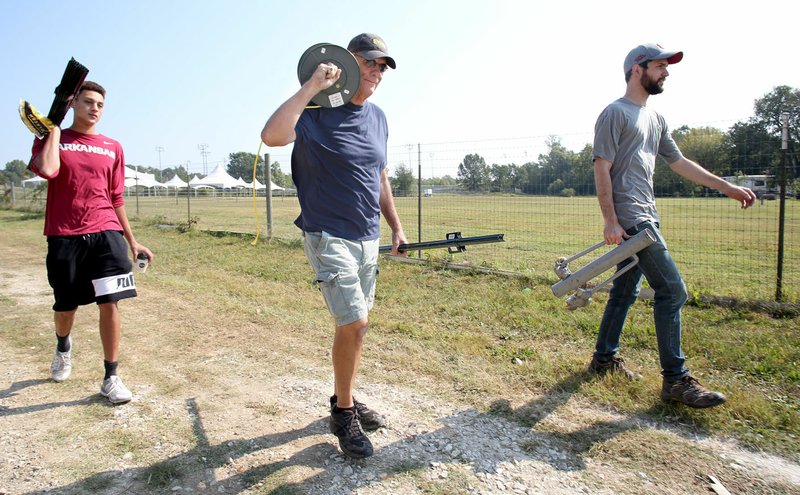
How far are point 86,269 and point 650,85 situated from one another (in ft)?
13.1

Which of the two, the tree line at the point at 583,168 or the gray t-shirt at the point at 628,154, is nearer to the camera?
the gray t-shirt at the point at 628,154

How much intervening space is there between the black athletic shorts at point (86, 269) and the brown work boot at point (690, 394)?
3.67 metres

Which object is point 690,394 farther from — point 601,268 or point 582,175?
point 582,175

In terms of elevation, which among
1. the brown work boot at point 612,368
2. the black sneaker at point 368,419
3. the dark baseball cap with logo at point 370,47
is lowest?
the black sneaker at point 368,419

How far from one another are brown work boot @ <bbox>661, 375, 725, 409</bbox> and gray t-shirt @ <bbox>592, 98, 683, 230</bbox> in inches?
40.8

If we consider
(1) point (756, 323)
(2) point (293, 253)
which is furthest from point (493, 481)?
(2) point (293, 253)

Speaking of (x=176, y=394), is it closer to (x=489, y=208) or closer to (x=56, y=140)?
(x=56, y=140)

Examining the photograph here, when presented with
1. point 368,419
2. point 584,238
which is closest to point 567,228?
point 584,238

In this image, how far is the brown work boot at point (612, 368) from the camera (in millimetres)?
3680

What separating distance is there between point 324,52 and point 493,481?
2.36 metres

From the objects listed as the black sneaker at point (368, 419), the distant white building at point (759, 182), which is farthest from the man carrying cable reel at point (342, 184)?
the distant white building at point (759, 182)

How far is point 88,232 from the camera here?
350cm

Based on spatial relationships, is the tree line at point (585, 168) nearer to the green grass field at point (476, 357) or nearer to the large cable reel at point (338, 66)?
the green grass field at point (476, 357)

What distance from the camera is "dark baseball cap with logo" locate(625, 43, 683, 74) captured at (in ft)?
10.8
